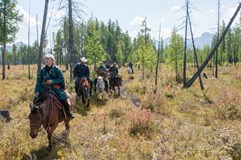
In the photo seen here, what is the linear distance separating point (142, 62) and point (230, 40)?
4453 centimetres

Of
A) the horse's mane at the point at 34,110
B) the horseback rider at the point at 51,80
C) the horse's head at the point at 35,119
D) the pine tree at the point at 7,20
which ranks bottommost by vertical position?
the horse's head at the point at 35,119

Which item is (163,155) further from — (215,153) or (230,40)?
(230,40)

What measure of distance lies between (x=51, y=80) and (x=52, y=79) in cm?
16

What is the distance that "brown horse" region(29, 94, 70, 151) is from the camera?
664 centimetres

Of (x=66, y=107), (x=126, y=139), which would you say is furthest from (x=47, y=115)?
(x=126, y=139)

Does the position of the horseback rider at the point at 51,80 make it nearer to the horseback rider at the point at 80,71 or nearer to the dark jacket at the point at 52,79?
the dark jacket at the point at 52,79

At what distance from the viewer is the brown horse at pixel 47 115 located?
21.8 feet

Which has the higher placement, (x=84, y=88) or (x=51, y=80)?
(x=51, y=80)

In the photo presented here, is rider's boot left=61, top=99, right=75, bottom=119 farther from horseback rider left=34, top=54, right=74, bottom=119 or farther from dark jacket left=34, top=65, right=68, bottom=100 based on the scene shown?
dark jacket left=34, top=65, right=68, bottom=100

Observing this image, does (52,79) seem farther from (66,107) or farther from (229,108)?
(229,108)

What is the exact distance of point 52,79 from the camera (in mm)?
8203

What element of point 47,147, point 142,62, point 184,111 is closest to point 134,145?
point 47,147

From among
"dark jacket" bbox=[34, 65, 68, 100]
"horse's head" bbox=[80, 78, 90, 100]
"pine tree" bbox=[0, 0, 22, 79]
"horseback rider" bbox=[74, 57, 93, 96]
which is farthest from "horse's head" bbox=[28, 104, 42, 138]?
"pine tree" bbox=[0, 0, 22, 79]

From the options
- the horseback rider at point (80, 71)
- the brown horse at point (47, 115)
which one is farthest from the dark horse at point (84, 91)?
the brown horse at point (47, 115)
